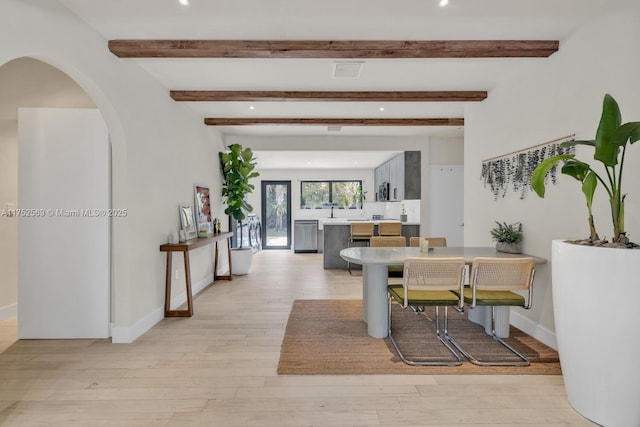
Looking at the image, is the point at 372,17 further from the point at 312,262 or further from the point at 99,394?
the point at 312,262

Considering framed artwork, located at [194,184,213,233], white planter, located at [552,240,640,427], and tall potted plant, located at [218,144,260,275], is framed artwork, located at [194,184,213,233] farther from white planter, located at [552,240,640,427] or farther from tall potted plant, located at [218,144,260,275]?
white planter, located at [552,240,640,427]

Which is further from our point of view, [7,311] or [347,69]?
[7,311]

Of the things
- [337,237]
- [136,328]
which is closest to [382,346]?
[136,328]

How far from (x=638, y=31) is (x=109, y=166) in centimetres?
429

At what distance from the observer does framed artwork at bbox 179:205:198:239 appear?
4.50m

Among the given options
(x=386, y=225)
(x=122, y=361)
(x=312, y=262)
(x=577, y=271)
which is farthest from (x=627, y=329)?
(x=312, y=262)

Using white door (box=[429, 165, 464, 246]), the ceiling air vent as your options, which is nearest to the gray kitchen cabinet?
white door (box=[429, 165, 464, 246])

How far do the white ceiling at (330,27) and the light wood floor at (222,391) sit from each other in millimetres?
2663

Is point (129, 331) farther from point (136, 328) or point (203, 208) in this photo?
point (203, 208)

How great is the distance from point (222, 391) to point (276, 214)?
7.77 meters

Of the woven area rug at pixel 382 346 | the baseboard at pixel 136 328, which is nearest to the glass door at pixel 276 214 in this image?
the baseboard at pixel 136 328

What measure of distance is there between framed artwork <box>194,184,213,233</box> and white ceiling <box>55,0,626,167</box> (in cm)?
167

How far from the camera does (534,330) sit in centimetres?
333

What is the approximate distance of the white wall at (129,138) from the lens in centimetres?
229
